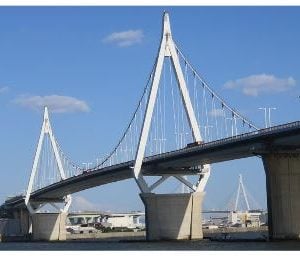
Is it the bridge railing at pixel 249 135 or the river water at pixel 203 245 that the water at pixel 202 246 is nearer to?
the river water at pixel 203 245

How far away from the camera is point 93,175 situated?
250ft

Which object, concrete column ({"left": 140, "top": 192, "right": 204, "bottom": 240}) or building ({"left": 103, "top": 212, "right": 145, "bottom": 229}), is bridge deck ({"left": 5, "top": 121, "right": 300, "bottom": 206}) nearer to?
concrete column ({"left": 140, "top": 192, "right": 204, "bottom": 240})

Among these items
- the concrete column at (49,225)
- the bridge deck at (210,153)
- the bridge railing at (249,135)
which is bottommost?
the concrete column at (49,225)

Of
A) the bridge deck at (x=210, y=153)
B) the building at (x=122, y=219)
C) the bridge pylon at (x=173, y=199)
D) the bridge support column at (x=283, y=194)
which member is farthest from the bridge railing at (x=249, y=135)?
the building at (x=122, y=219)

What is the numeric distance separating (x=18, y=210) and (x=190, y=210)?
6154 centimetres

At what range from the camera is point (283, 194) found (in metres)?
50.8

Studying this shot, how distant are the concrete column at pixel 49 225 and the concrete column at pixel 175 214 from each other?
36479 mm

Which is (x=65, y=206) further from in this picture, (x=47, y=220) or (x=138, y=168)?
(x=138, y=168)

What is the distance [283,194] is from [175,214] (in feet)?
48.3

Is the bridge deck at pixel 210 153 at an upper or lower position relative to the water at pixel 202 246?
upper

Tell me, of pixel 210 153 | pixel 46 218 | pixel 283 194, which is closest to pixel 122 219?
pixel 46 218

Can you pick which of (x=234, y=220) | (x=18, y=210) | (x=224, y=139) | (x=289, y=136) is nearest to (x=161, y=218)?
(x=224, y=139)

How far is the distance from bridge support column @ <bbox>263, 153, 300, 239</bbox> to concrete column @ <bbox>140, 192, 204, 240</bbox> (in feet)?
42.5

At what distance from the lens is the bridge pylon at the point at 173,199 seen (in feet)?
208
